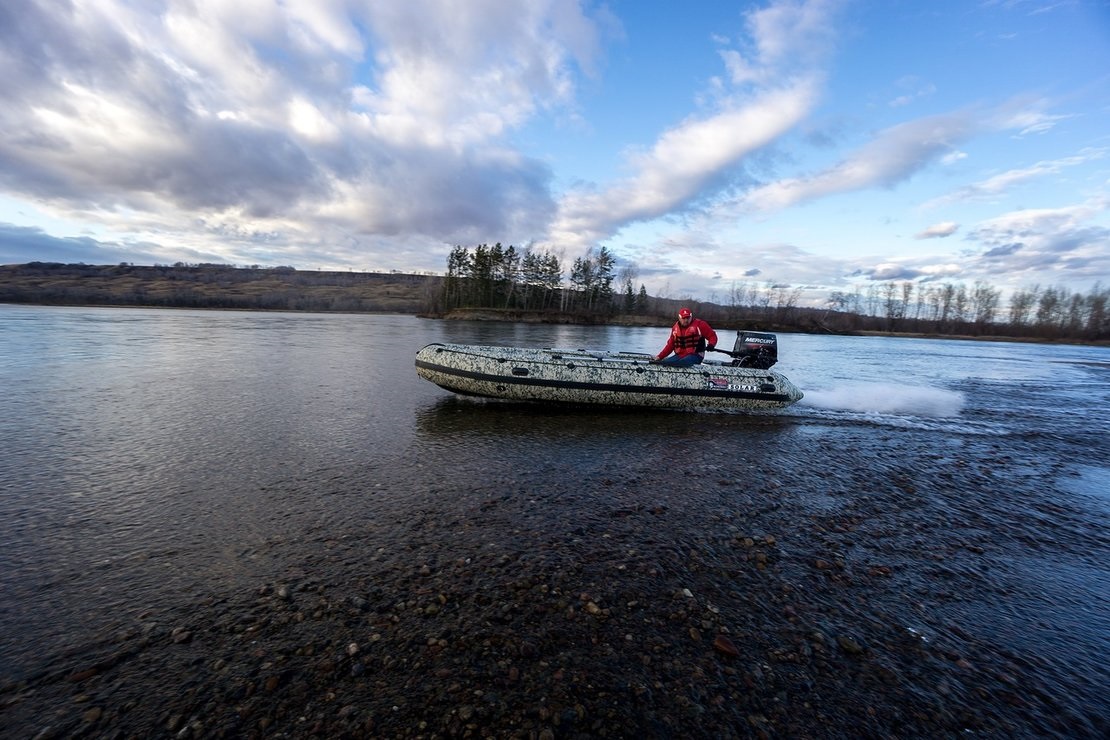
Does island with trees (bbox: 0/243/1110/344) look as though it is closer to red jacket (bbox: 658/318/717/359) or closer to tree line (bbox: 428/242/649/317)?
tree line (bbox: 428/242/649/317)

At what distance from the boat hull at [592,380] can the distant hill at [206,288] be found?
77.9m

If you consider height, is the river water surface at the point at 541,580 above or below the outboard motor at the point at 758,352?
below

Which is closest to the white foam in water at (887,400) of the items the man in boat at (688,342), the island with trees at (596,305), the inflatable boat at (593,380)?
the inflatable boat at (593,380)

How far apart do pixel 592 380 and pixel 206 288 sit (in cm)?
16360

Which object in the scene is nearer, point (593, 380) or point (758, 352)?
point (593, 380)

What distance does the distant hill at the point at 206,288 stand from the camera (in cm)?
9488

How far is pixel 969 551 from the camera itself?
194 inches

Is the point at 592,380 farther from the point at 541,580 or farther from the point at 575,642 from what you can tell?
the point at 575,642

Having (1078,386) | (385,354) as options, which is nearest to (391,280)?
(385,354)

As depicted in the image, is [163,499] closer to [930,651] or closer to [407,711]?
[407,711]

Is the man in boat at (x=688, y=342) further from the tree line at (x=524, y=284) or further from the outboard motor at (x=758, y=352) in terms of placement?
the tree line at (x=524, y=284)

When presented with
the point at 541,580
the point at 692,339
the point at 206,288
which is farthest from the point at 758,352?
the point at 206,288

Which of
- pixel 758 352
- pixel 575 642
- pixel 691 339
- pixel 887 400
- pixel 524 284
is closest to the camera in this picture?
pixel 575 642

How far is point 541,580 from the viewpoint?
4.04 meters
